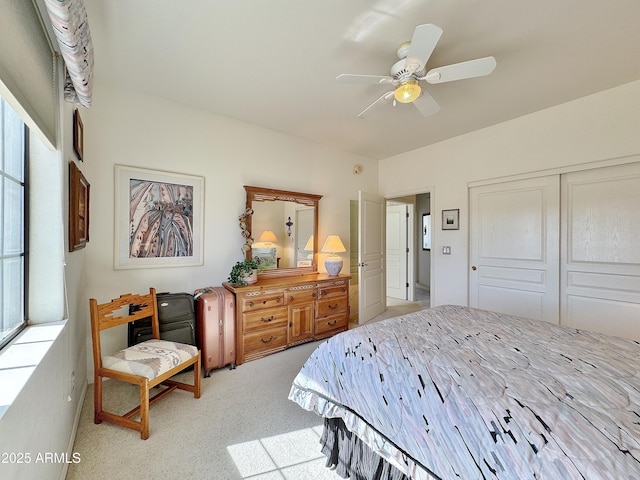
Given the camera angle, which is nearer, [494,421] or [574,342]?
[494,421]

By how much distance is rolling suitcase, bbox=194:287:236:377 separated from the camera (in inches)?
97.8

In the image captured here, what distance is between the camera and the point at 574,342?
1.50 m

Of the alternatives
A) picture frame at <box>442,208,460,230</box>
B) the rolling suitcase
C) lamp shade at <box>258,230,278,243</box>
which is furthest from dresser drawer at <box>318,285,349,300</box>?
picture frame at <box>442,208,460,230</box>

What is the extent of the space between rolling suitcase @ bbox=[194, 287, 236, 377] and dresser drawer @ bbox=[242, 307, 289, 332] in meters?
0.13

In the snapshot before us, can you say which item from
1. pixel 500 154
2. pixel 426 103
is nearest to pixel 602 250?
pixel 500 154

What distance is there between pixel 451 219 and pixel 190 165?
3.35 metres

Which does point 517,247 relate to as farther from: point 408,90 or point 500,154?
point 408,90

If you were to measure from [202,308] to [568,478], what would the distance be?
2533 millimetres

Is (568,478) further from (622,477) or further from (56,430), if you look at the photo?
(56,430)

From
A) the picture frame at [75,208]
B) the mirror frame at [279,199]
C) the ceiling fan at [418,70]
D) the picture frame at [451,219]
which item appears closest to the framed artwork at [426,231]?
the picture frame at [451,219]

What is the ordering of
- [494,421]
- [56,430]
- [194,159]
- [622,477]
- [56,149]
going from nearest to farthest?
[622,477]
[494,421]
[56,430]
[56,149]
[194,159]

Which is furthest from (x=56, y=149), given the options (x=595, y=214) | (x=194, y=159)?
(x=595, y=214)

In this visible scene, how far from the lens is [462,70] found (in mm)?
1732

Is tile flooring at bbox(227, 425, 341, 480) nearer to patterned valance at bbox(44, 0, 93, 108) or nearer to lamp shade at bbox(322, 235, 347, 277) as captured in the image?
lamp shade at bbox(322, 235, 347, 277)
